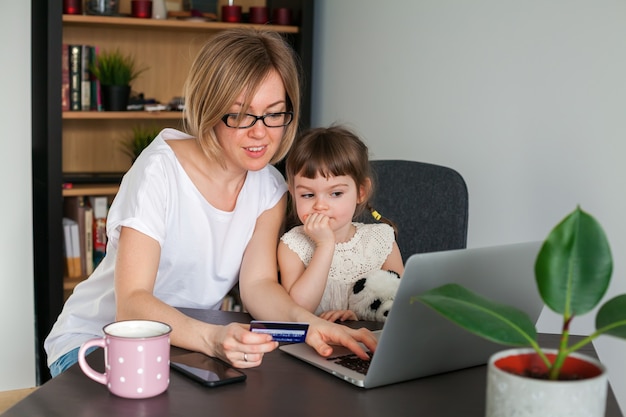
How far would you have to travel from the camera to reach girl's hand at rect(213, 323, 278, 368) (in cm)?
115

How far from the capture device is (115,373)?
104 centimetres

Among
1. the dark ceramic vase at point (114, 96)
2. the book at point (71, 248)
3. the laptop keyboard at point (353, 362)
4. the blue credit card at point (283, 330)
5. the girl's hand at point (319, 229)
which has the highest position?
the dark ceramic vase at point (114, 96)

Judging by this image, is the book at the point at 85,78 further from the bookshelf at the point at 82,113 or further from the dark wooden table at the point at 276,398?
the dark wooden table at the point at 276,398

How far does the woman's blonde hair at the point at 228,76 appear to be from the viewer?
5.12ft

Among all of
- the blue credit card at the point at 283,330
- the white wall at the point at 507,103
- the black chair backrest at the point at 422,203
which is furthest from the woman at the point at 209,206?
the white wall at the point at 507,103

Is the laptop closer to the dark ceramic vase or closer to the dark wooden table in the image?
the dark wooden table

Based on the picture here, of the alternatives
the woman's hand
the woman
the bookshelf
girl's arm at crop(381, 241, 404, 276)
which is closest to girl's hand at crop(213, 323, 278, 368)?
the woman's hand

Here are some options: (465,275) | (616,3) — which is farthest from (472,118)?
(465,275)

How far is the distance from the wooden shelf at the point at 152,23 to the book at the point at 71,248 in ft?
2.60

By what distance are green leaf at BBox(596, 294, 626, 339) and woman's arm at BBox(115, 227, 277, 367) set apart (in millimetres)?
494

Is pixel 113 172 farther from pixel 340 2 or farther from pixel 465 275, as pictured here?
pixel 465 275

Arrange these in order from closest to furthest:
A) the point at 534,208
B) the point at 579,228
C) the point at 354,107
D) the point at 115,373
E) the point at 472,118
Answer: the point at 579,228 < the point at 115,373 < the point at 534,208 < the point at 472,118 < the point at 354,107

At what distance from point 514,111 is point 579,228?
1.65 meters

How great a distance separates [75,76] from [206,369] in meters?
2.29
